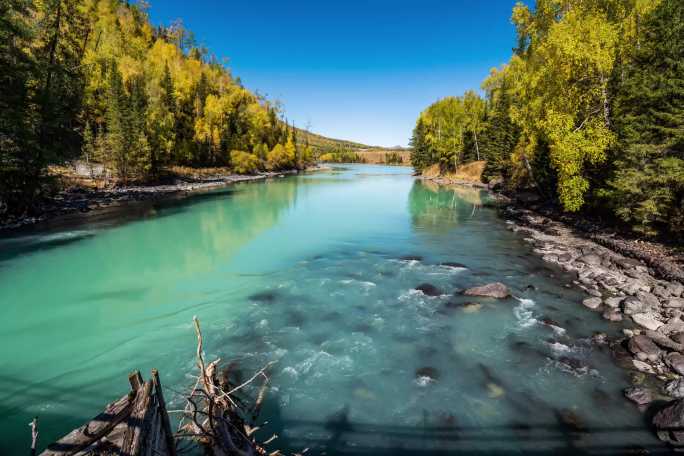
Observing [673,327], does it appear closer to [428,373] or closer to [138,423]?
[428,373]

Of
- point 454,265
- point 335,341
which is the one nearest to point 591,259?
point 454,265

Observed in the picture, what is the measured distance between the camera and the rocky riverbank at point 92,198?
27.4 metres

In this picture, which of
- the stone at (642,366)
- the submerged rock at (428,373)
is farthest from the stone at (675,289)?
the submerged rock at (428,373)

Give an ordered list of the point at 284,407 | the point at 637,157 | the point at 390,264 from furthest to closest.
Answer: the point at 390,264, the point at 637,157, the point at 284,407

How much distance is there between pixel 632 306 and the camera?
12.3m

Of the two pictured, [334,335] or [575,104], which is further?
[575,104]

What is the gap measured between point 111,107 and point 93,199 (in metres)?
15.9

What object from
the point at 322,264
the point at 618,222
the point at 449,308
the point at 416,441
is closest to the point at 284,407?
the point at 416,441

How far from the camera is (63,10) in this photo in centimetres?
2908

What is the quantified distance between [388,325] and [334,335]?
2051 mm

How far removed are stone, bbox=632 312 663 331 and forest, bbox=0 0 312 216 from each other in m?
35.8

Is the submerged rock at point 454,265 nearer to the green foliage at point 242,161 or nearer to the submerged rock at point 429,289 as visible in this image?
the submerged rock at point 429,289

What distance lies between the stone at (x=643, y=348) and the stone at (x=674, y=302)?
11.1 ft

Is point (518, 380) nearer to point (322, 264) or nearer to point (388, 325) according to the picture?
point (388, 325)
